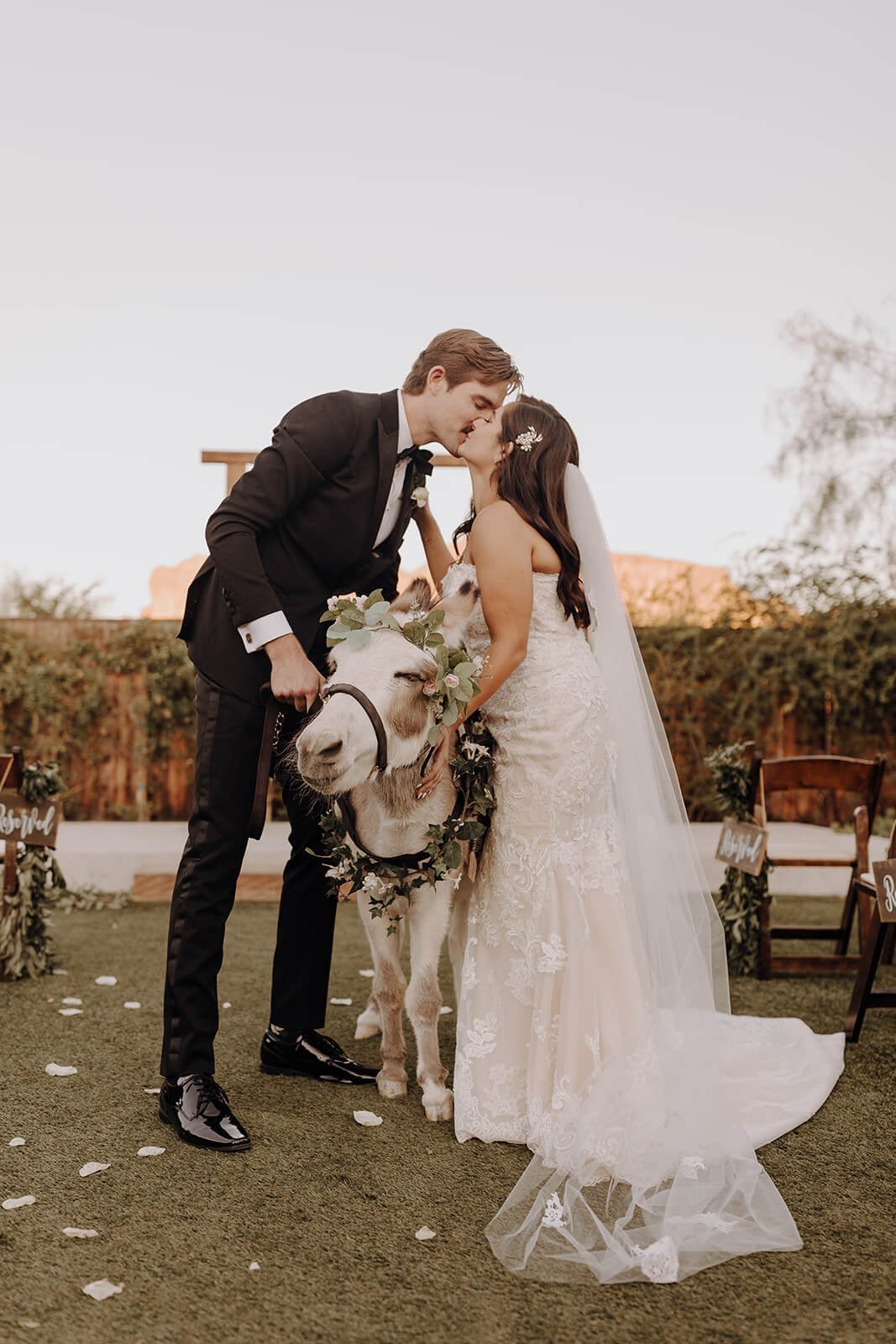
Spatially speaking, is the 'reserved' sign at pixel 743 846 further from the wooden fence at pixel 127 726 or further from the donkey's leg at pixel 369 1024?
the wooden fence at pixel 127 726

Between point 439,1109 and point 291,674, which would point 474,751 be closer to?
point 291,674

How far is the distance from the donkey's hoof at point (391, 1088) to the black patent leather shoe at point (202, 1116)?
0.50 meters

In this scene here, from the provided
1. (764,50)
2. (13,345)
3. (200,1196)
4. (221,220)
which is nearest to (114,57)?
(221,220)

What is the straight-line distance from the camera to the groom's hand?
9.04ft

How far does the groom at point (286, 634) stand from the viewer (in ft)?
9.21

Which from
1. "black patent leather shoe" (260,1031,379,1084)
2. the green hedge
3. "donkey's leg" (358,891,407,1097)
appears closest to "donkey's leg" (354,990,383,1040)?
"black patent leather shoe" (260,1031,379,1084)

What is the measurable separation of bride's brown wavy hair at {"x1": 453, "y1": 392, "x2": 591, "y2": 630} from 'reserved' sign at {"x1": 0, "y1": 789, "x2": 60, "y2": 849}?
2862 mm

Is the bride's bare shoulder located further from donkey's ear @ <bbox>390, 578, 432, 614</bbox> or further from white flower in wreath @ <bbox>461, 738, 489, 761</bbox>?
white flower in wreath @ <bbox>461, 738, 489, 761</bbox>

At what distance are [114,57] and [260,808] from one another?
313 inches

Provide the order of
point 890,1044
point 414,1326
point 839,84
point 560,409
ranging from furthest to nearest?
point 839,84 < point 890,1044 < point 560,409 < point 414,1326

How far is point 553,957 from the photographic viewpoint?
9.37 ft

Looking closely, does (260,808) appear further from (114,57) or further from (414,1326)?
(114,57)

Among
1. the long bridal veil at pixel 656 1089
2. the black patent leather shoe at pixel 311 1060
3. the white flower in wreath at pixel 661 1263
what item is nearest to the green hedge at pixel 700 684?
the long bridal veil at pixel 656 1089

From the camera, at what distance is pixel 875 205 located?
11078mm
